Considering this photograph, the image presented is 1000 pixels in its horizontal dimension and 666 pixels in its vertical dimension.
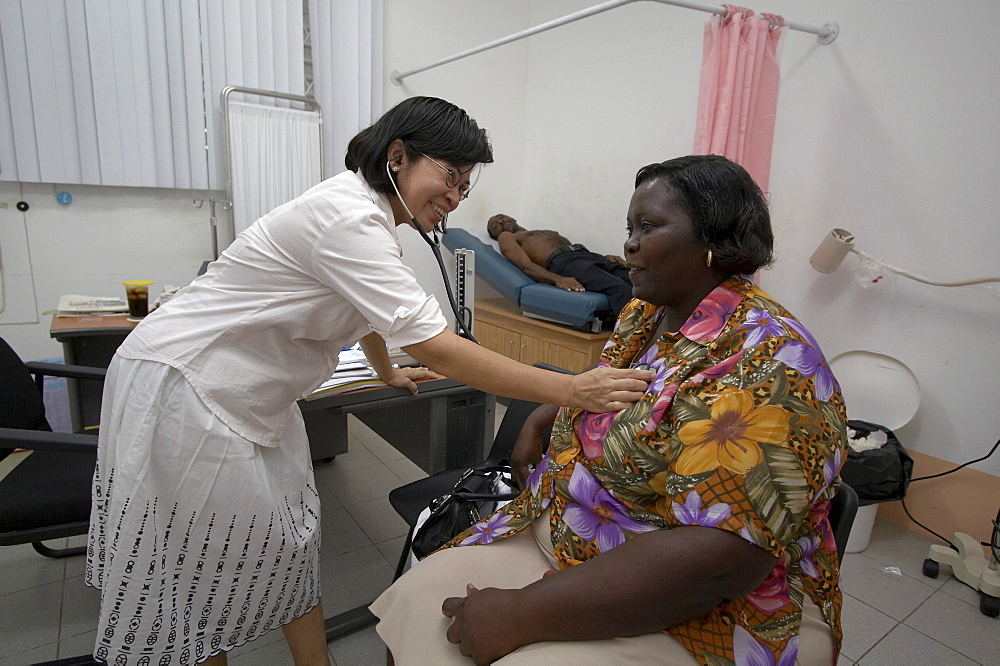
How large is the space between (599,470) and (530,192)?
12.2 feet

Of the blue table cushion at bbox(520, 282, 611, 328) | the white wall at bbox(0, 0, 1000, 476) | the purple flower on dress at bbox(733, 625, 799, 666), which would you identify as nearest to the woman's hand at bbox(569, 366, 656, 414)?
the purple flower on dress at bbox(733, 625, 799, 666)

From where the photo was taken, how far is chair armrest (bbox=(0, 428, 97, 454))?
3.73 feet

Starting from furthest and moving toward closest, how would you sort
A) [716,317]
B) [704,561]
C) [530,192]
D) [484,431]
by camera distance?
[530,192] < [484,431] < [716,317] < [704,561]

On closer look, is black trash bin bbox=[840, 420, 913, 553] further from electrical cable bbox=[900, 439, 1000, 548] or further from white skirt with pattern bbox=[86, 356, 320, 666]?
white skirt with pattern bbox=[86, 356, 320, 666]

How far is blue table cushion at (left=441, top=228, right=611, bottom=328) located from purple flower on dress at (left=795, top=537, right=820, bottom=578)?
2152 millimetres

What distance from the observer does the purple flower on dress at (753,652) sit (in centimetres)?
75

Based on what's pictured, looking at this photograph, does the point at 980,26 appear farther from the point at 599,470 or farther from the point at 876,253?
the point at 599,470

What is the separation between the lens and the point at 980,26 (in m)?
2.02

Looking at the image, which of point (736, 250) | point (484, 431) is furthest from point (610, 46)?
point (736, 250)

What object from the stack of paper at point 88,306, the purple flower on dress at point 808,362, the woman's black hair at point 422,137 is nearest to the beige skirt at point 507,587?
the purple flower on dress at point 808,362

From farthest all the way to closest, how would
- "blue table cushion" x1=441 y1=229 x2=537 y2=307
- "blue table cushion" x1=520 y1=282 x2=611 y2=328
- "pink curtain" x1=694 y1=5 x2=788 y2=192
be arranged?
"blue table cushion" x1=441 y1=229 x2=537 y2=307
"blue table cushion" x1=520 y1=282 x2=611 y2=328
"pink curtain" x1=694 y1=5 x2=788 y2=192

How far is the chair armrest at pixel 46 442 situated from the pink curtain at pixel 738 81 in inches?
89.0

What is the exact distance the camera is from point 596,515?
89cm

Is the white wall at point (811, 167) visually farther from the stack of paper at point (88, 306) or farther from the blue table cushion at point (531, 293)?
the stack of paper at point (88, 306)
